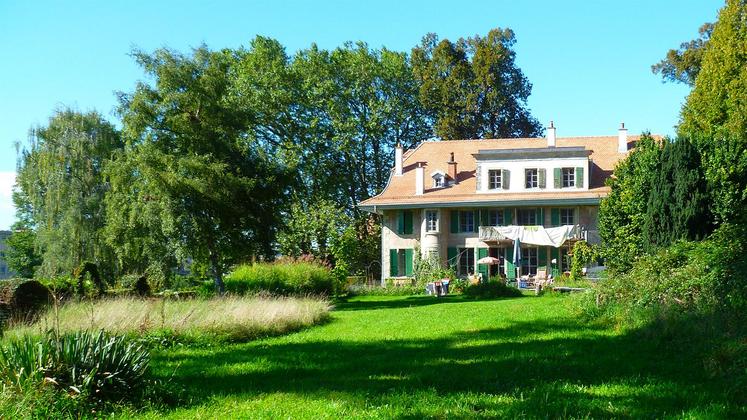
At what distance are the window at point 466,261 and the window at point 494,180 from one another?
379 cm

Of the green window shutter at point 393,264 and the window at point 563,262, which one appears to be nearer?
the window at point 563,262

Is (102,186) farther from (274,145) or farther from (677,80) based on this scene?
(677,80)

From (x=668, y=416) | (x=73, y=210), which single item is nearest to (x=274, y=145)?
(x=73, y=210)

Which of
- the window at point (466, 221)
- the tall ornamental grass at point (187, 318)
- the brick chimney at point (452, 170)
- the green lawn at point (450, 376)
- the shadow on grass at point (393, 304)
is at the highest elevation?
the brick chimney at point (452, 170)

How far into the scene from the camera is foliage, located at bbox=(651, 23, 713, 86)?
3834 cm

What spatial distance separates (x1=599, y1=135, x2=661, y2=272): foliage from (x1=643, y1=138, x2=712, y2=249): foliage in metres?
1.15

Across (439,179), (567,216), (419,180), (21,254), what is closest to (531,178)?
(567,216)

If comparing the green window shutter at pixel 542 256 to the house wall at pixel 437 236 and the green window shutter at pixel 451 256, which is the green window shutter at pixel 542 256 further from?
the green window shutter at pixel 451 256

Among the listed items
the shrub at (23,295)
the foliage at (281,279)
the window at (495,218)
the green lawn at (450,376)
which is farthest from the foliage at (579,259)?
the shrub at (23,295)

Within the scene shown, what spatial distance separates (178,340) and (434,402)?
7324 millimetres

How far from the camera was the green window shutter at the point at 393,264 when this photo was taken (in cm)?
4241

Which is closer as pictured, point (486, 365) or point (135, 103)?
point (486, 365)

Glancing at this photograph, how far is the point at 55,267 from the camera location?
137 feet

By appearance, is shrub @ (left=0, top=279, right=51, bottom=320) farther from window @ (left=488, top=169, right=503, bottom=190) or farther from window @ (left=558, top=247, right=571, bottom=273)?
window @ (left=558, top=247, right=571, bottom=273)
